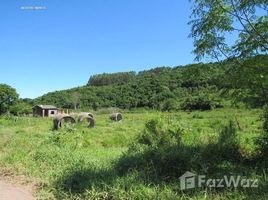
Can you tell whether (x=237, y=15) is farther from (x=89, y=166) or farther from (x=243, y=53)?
(x=89, y=166)

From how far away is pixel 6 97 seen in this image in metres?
67.1

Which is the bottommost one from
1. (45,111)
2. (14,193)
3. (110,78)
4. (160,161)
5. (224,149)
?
(14,193)

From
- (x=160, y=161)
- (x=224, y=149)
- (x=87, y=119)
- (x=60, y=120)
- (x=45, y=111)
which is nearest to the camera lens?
(x=160, y=161)

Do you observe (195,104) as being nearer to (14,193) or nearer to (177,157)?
(177,157)

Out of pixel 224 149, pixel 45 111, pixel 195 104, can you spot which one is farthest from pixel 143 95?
pixel 224 149

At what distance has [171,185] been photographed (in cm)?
727

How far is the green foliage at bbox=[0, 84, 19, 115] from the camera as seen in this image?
65812 mm

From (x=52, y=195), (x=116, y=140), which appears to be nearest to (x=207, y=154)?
(x=52, y=195)

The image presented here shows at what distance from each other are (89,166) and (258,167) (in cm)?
385

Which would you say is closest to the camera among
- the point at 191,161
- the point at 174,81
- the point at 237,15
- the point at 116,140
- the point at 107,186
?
the point at 107,186

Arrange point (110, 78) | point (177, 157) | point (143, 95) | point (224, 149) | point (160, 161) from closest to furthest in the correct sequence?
1. point (177, 157)
2. point (160, 161)
3. point (224, 149)
4. point (143, 95)
5. point (110, 78)

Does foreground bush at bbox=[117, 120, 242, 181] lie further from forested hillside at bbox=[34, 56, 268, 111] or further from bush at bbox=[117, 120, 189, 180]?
forested hillside at bbox=[34, 56, 268, 111]

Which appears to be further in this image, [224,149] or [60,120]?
[60,120]

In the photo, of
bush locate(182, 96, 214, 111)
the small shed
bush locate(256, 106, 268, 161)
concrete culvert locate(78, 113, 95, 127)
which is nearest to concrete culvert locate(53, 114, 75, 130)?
concrete culvert locate(78, 113, 95, 127)
